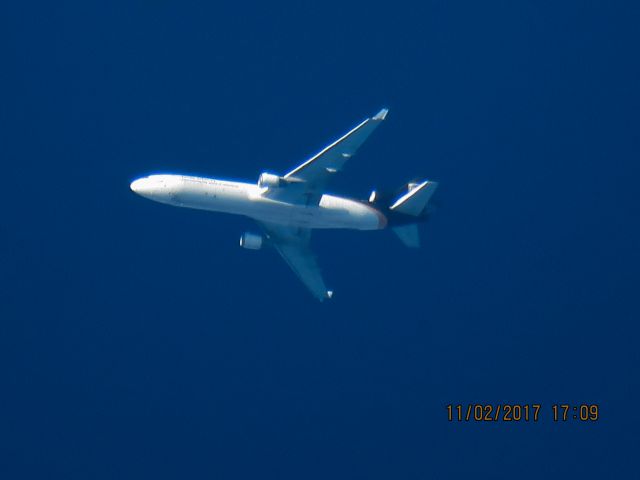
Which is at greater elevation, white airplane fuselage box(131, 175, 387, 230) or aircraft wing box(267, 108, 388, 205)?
aircraft wing box(267, 108, 388, 205)

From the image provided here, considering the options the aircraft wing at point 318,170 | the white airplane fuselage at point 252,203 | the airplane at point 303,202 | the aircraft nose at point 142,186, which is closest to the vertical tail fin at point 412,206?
the airplane at point 303,202

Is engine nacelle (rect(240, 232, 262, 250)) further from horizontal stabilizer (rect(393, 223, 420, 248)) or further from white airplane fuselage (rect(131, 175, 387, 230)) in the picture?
horizontal stabilizer (rect(393, 223, 420, 248))

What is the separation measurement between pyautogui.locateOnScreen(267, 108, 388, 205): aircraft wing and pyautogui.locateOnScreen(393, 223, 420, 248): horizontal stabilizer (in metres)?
6.90

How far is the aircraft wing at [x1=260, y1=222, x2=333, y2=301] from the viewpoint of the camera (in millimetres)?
58219

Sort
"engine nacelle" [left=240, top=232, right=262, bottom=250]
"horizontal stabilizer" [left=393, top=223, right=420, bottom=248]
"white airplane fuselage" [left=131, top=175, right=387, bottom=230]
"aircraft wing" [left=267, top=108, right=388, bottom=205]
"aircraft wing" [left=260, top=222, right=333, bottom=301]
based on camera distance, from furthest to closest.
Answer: "aircraft wing" [left=260, top=222, right=333, bottom=301], "horizontal stabilizer" [left=393, top=223, right=420, bottom=248], "engine nacelle" [left=240, top=232, right=262, bottom=250], "white airplane fuselage" [left=131, top=175, right=387, bottom=230], "aircraft wing" [left=267, top=108, right=388, bottom=205]

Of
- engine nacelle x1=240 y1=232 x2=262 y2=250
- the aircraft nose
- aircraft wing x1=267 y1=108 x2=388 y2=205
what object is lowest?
engine nacelle x1=240 y1=232 x2=262 y2=250

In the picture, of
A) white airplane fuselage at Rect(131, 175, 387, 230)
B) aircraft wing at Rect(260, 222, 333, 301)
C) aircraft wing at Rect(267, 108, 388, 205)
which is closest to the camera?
aircraft wing at Rect(267, 108, 388, 205)

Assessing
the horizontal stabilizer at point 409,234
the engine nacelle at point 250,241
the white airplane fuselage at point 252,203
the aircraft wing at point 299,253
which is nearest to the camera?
the white airplane fuselage at point 252,203

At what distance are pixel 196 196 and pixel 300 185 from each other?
6507 millimetres

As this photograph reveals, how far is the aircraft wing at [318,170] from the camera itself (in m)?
51.7

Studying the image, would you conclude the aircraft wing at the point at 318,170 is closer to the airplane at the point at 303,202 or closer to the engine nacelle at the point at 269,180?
the airplane at the point at 303,202

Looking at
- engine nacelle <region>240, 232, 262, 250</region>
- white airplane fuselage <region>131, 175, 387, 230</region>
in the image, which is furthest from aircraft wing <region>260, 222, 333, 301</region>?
white airplane fuselage <region>131, 175, 387, 230</region>

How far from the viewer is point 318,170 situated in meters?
53.0

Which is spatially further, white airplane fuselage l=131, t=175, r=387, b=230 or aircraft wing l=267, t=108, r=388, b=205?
white airplane fuselage l=131, t=175, r=387, b=230
